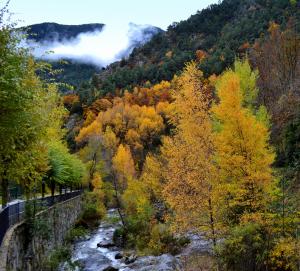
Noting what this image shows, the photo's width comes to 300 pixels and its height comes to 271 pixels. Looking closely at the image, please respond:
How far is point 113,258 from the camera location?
104 ft

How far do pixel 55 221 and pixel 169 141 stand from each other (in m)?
8.70

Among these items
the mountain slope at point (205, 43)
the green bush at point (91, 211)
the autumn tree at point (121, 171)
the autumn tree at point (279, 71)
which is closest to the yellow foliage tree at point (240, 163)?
the autumn tree at point (279, 71)

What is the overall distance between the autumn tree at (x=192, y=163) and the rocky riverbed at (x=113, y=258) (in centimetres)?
379

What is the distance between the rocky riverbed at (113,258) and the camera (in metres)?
23.7

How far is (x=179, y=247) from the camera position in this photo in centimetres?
2897

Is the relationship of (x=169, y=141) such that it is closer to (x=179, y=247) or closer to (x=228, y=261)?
(x=228, y=261)

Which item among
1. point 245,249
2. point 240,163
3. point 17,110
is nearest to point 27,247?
point 17,110

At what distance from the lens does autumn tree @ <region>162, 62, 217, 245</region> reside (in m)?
19.2

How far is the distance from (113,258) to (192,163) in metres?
15.0

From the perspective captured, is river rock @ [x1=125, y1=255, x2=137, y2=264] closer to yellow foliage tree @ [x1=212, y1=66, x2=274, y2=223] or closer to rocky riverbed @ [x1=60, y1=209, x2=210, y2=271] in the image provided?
rocky riverbed @ [x1=60, y1=209, x2=210, y2=271]

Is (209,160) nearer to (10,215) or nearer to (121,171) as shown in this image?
(10,215)

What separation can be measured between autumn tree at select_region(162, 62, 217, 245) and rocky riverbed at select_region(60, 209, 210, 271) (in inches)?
149

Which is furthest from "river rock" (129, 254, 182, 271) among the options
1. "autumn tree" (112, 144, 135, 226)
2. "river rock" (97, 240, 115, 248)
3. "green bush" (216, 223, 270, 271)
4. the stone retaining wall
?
"autumn tree" (112, 144, 135, 226)

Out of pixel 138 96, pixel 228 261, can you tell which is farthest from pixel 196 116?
pixel 138 96
